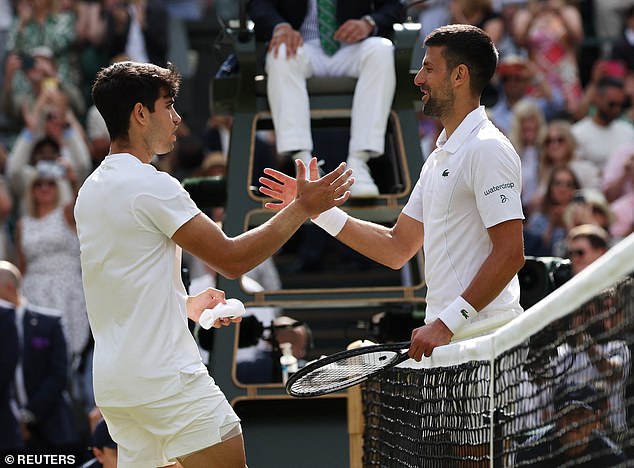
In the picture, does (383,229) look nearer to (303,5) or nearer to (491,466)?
(491,466)

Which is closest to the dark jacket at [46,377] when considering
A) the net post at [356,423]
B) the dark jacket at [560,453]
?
the net post at [356,423]

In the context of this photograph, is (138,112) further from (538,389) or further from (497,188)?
(538,389)

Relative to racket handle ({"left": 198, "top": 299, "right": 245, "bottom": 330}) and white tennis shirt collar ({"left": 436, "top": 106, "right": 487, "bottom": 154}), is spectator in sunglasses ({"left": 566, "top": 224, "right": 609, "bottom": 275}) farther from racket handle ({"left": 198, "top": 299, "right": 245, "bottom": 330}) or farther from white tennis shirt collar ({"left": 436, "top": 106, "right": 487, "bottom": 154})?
racket handle ({"left": 198, "top": 299, "right": 245, "bottom": 330})

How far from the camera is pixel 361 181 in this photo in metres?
7.23

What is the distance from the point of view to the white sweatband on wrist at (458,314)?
4805mm

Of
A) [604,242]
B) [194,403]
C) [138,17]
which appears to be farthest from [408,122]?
[138,17]

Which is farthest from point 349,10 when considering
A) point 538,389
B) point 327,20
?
point 538,389

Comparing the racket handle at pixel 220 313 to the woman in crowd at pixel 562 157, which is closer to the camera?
the racket handle at pixel 220 313

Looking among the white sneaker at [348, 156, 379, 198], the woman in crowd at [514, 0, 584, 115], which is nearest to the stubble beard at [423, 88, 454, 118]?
the white sneaker at [348, 156, 379, 198]

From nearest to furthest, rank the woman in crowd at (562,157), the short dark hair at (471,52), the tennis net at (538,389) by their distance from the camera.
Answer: the tennis net at (538,389) → the short dark hair at (471,52) → the woman in crowd at (562,157)

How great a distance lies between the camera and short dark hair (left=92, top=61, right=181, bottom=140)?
4582 millimetres

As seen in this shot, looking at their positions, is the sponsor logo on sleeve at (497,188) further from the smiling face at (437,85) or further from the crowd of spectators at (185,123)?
the crowd of spectators at (185,123)

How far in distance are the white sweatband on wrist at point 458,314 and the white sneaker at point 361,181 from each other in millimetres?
2367

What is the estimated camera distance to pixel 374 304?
711cm
